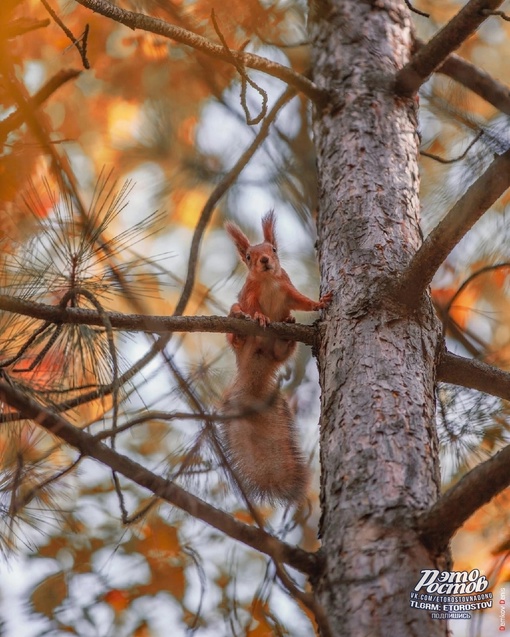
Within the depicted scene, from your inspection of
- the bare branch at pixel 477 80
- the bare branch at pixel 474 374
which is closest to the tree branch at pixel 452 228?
the bare branch at pixel 474 374

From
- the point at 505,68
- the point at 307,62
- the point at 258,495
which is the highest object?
the point at 505,68

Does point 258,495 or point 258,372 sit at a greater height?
point 258,372

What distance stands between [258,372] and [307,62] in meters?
1.47

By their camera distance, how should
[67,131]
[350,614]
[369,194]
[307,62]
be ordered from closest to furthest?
[350,614], [369,194], [307,62], [67,131]

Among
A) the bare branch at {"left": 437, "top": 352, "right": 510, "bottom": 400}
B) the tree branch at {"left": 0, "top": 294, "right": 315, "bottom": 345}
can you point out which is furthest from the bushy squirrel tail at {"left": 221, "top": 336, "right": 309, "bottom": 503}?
the bare branch at {"left": 437, "top": 352, "right": 510, "bottom": 400}

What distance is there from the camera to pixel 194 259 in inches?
118

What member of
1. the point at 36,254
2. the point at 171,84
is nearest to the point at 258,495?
the point at 36,254

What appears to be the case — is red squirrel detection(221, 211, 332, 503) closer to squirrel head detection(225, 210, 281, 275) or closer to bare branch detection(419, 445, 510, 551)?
A: squirrel head detection(225, 210, 281, 275)

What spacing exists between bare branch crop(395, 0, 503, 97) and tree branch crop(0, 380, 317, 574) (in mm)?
1817

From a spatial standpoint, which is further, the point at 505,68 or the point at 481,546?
the point at 505,68

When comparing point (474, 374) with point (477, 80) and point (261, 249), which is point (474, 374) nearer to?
point (477, 80)

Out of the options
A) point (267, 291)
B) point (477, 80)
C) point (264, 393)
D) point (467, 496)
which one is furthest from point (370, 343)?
point (477, 80)

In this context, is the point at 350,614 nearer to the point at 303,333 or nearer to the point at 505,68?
the point at 303,333

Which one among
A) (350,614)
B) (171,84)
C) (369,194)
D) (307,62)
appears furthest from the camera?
(171,84)
